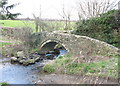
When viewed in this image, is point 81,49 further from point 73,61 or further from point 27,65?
point 27,65

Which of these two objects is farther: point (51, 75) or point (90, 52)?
point (90, 52)

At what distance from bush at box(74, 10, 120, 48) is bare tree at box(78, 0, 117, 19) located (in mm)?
7917

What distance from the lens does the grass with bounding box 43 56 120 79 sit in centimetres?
743

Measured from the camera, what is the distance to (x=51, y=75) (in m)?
8.72

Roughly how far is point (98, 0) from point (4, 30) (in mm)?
13330

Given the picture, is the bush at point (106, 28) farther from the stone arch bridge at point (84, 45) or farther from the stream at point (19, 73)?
the stream at point (19, 73)

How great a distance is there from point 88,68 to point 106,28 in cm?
453

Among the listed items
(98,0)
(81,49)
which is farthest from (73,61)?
(98,0)

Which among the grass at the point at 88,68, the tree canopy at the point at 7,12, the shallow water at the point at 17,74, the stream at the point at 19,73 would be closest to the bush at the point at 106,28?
the grass at the point at 88,68

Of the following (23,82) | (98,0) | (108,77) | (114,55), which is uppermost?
(98,0)

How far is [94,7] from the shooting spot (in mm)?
20656

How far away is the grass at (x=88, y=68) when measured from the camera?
7.43 m

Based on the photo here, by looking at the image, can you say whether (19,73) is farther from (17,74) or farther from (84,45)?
(84,45)

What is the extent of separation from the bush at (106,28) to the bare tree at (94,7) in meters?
7.92
